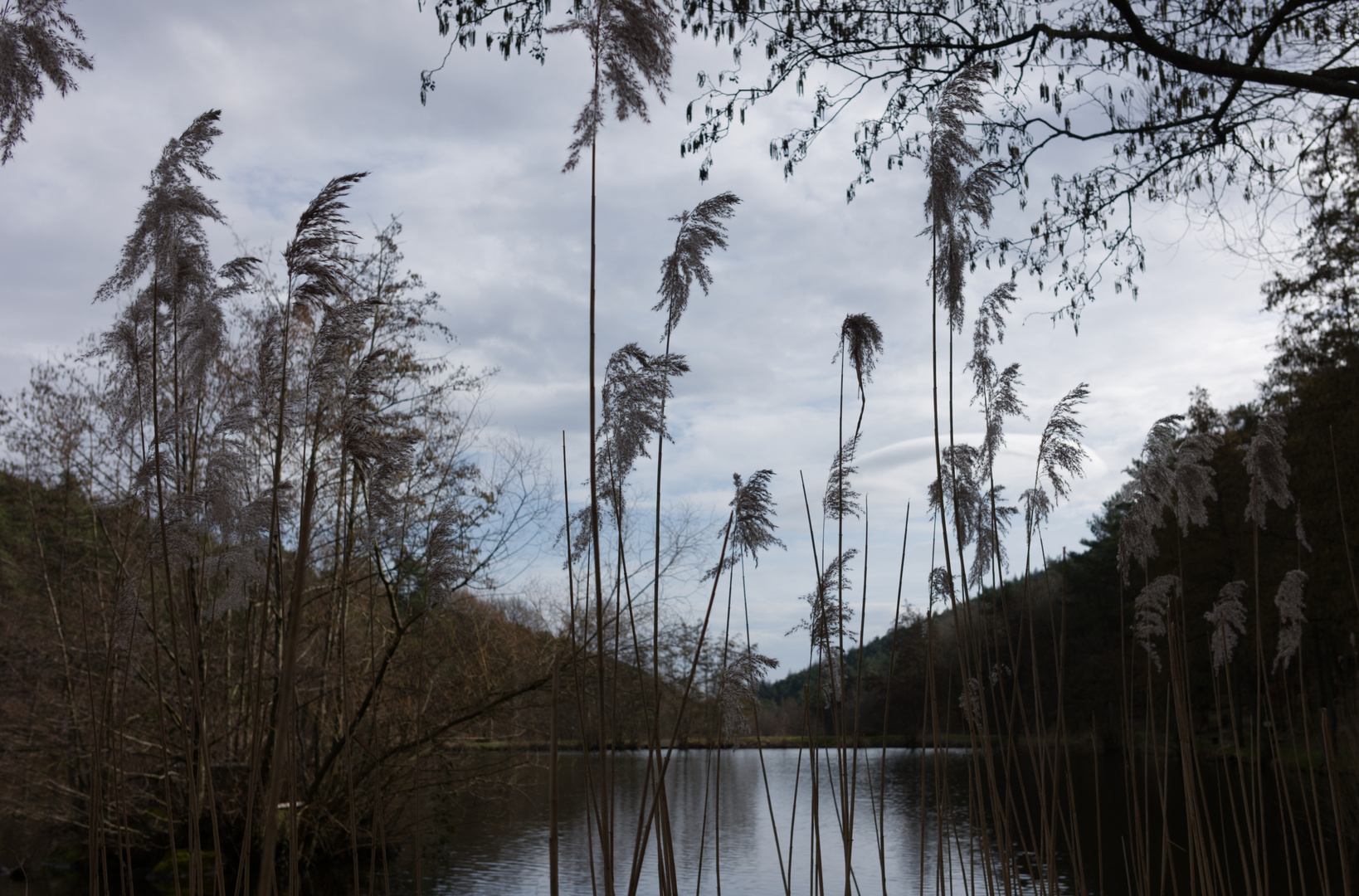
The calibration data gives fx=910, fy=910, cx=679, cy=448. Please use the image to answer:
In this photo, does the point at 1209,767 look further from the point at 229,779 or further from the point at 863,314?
the point at 863,314

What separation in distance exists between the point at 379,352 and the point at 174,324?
54 cm

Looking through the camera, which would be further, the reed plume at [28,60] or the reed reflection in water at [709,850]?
the reed reflection in water at [709,850]

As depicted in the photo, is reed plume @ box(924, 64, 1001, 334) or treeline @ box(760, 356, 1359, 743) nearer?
reed plume @ box(924, 64, 1001, 334)

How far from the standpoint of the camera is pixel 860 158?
5.38 metres

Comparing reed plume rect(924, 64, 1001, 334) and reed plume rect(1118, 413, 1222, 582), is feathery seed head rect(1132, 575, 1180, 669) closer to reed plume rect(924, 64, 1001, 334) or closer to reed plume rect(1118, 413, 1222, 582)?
reed plume rect(1118, 413, 1222, 582)

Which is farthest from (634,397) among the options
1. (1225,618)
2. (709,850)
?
(709,850)

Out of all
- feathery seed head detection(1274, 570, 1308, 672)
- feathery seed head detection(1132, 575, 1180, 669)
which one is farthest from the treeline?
feathery seed head detection(1274, 570, 1308, 672)

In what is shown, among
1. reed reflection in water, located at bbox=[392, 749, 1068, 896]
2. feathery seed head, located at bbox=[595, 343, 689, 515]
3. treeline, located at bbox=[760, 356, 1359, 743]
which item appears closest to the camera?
feathery seed head, located at bbox=[595, 343, 689, 515]

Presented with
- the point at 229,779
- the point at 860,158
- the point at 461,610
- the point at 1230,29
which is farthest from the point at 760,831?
the point at 1230,29

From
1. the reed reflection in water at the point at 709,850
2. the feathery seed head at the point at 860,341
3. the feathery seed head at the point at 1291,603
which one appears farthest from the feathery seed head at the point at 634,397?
the reed reflection in water at the point at 709,850

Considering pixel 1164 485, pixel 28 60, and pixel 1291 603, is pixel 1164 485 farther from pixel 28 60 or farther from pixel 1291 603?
pixel 28 60

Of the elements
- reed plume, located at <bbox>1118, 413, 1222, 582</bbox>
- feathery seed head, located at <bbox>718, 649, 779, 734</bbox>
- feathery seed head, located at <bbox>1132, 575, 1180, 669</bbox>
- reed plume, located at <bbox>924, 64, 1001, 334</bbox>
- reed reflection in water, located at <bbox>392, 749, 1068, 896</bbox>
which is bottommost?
reed reflection in water, located at <bbox>392, 749, 1068, 896</bbox>

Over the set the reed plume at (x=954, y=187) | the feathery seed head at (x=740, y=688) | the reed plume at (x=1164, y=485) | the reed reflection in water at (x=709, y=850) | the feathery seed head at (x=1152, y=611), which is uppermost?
the reed plume at (x=954, y=187)

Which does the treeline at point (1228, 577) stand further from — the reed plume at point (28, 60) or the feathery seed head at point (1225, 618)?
the reed plume at point (28, 60)
